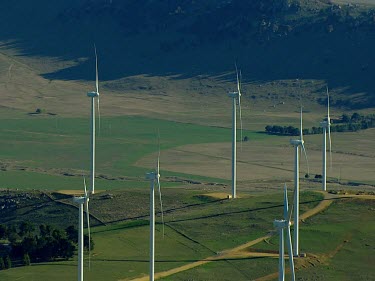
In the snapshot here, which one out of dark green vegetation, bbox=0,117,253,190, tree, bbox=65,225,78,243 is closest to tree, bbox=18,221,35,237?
tree, bbox=65,225,78,243

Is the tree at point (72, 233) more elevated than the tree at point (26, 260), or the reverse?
Result: the tree at point (72, 233)

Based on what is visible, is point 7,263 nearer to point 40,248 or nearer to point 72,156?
point 40,248

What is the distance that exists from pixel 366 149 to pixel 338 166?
18.4m

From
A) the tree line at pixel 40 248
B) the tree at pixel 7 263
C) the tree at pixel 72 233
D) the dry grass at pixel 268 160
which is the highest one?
the dry grass at pixel 268 160

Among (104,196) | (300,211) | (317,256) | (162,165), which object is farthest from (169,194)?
(162,165)

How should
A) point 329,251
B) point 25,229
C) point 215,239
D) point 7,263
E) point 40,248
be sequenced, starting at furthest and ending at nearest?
1. point 25,229
2. point 215,239
3. point 329,251
4. point 40,248
5. point 7,263

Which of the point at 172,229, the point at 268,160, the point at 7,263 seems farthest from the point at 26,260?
the point at 268,160

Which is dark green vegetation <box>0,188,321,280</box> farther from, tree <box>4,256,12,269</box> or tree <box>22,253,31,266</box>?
tree <box>4,256,12,269</box>

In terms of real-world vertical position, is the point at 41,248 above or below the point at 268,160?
below

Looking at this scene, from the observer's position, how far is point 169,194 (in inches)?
5032

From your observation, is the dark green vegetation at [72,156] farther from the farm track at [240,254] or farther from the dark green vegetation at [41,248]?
the dark green vegetation at [41,248]

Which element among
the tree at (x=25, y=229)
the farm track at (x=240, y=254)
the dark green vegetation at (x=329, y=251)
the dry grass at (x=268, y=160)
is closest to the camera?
the farm track at (x=240, y=254)

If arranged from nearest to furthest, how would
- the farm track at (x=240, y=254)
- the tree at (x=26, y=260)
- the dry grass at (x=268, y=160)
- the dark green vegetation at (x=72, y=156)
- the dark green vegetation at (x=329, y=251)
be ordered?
1. the farm track at (x=240, y=254)
2. the dark green vegetation at (x=329, y=251)
3. the tree at (x=26, y=260)
4. the dark green vegetation at (x=72, y=156)
5. the dry grass at (x=268, y=160)

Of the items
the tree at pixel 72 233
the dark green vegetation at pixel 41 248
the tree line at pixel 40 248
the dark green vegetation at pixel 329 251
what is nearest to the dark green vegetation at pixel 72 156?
the tree at pixel 72 233
